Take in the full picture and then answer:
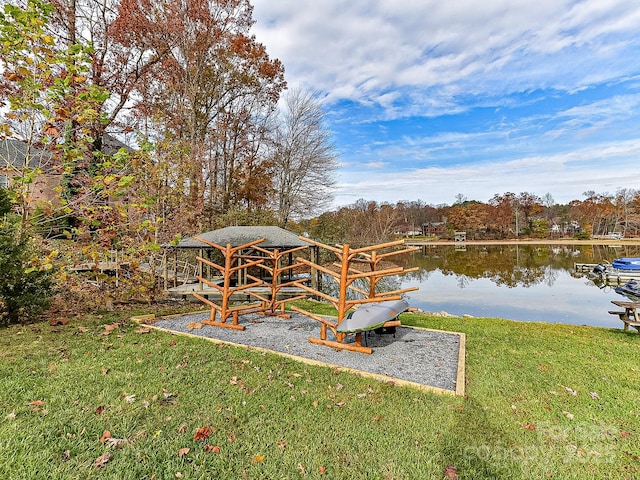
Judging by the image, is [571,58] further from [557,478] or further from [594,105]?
[557,478]

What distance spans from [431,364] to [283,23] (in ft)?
42.1

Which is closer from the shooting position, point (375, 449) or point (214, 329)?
point (375, 449)

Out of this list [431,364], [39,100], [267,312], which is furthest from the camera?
[267,312]

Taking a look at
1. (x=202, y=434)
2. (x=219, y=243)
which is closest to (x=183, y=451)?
(x=202, y=434)

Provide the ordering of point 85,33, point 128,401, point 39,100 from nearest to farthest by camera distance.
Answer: point 128,401 < point 39,100 < point 85,33

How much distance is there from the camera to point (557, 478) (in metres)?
2.20

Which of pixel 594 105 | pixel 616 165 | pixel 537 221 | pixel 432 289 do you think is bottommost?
pixel 432 289

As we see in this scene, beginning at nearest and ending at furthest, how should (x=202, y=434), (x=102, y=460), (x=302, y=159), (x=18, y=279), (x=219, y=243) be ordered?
(x=102, y=460)
(x=202, y=434)
(x=18, y=279)
(x=219, y=243)
(x=302, y=159)

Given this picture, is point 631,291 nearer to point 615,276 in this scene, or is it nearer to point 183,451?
point 615,276

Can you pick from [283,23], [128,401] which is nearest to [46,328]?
[128,401]

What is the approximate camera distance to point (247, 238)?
12.1 meters

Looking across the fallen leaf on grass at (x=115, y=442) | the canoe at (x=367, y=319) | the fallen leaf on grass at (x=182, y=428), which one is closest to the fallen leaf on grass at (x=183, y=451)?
the fallen leaf on grass at (x=182, y=428)

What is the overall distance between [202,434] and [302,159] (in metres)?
20.2

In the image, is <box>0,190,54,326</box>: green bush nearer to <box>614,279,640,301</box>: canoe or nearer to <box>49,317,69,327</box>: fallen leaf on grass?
<box>49,317,69,327</box>: fallen leaf on grass
